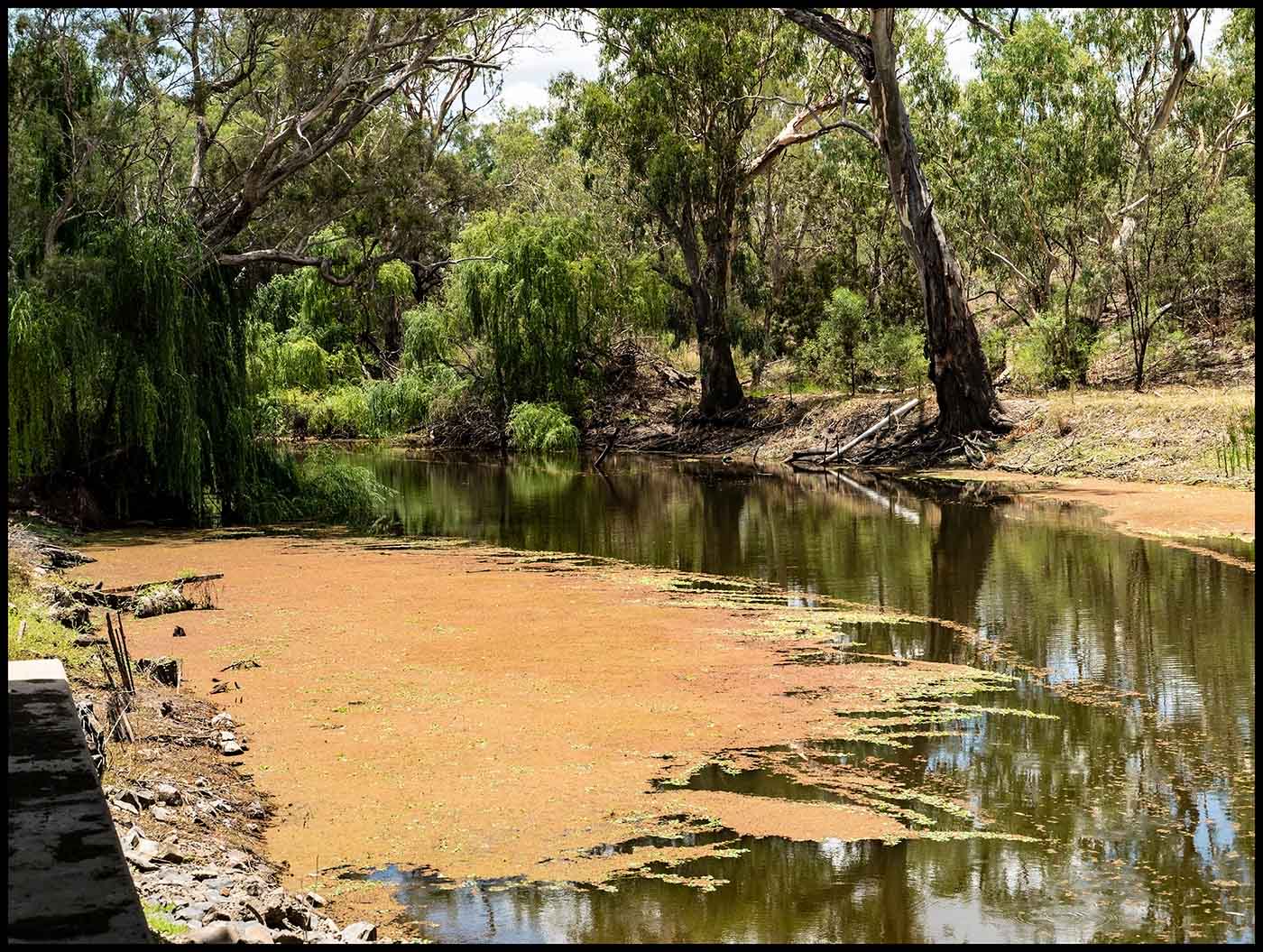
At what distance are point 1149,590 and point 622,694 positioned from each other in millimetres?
5982

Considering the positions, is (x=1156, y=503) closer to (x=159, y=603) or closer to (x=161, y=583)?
(x=161, y=583)

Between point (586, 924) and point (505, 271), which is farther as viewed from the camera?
point (505, 271)

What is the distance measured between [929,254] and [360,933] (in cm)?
2171

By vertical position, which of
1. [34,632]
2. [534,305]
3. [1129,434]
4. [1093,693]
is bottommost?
[1093,693]

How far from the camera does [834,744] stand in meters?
7.19

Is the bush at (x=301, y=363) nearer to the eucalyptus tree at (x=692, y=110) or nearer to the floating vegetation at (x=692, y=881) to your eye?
the eucalyptus tree at (x=692, y=110)

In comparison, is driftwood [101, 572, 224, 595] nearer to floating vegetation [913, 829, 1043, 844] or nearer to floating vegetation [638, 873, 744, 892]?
floating vegetation [638, 873, 744, 892]

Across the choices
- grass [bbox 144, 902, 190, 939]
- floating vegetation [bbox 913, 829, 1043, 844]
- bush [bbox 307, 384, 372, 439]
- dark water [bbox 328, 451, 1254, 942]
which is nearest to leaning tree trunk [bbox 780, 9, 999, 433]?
dark water [bbox 328, 451, 1254, 942]

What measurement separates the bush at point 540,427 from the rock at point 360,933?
82.8ft

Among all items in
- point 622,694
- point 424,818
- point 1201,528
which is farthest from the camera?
point 1201,528

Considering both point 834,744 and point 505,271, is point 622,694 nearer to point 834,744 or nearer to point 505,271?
point 834,744

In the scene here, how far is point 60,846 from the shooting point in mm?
4180

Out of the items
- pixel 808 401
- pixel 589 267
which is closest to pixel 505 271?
pixel 589 267

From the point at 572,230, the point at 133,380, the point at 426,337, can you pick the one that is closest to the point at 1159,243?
the point at 572,230
